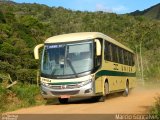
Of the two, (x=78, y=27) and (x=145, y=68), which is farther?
(x=78, y=27)

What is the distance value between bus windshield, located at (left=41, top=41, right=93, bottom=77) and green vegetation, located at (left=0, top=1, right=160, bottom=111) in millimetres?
1941

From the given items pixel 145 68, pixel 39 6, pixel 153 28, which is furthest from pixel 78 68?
pixel 39 6

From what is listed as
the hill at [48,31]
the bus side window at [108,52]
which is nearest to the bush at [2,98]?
the bus side window at [108,52]

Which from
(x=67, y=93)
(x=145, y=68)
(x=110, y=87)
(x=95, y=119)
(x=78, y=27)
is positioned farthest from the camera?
(x=78, y=27)

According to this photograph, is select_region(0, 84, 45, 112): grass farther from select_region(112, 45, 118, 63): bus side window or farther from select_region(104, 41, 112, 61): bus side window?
select_region(112, 45, 118, 63): bus side window

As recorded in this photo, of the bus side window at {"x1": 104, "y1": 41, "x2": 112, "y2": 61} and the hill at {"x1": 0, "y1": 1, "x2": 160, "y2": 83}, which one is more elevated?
the hill at {"x1": 0, "y1": 1, "x2": 160, "y2": 83}

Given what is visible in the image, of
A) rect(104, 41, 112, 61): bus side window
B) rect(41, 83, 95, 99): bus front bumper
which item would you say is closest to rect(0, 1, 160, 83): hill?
rect(104, 41, 112, 61): bus side window

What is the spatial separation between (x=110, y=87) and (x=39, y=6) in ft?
250

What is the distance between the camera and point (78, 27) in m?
78.1

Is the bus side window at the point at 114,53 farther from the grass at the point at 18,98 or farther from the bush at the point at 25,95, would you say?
the bush at the point at 25,95

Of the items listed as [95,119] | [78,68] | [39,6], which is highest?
[39,6]

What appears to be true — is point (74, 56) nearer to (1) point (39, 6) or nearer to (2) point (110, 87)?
(2) point (110, 87)

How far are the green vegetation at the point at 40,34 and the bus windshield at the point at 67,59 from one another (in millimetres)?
1941

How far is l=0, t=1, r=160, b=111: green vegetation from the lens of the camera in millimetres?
38094
